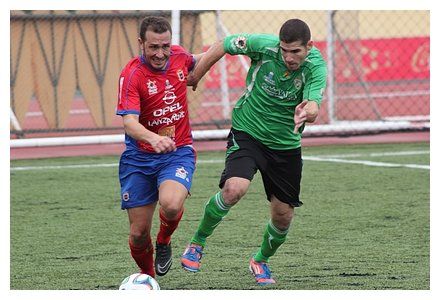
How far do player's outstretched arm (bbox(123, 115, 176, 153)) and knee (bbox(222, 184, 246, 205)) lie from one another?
679mm

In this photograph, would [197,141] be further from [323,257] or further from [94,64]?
[323,257]

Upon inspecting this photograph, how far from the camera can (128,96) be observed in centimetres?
606

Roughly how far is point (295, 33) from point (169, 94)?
2.74 feet

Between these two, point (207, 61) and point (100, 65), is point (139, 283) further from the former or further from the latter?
point (100, 65)

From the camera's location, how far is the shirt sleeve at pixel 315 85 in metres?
6.12

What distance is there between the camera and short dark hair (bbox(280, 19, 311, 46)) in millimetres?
6047

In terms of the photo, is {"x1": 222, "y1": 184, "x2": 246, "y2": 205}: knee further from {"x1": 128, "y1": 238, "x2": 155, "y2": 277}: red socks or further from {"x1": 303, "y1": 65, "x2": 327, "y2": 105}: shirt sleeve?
{"x1": 303, "y1": 65, "x2": 327, "y2": 105}: shirt sleeve

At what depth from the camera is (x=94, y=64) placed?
14.5m

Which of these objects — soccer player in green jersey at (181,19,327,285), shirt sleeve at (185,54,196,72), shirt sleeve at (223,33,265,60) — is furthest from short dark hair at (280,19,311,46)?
shirt sleeve at (185,54,196,72)

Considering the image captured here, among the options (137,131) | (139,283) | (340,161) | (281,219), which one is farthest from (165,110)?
(340,161)

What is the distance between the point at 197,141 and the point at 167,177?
747cm

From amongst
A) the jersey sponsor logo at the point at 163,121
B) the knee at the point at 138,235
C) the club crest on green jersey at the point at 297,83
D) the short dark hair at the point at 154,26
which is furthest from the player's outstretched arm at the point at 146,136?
the club crest on green jersey at the point at 297,83

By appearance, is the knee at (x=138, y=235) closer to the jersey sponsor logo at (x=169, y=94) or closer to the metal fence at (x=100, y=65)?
the jersey sponsor logo at (x=169, y=94)
